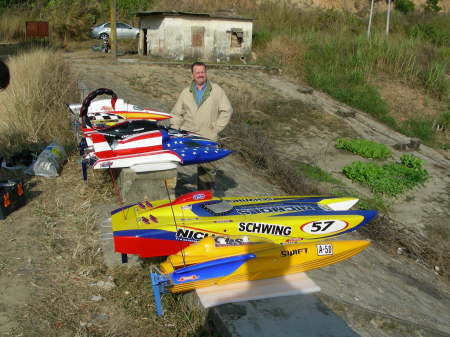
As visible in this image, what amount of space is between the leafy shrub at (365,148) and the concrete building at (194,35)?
10608mm

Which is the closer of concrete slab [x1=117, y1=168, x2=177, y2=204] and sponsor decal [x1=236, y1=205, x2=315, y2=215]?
sponsor decal [x1=236, y1=205, x2=315, y2=215]

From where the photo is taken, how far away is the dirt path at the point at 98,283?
12.4 feet

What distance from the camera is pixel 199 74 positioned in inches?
212

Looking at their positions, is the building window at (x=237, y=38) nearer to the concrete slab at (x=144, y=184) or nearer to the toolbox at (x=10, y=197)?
the concrete slab at (x=144, y=184)

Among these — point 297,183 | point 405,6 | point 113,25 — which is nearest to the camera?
point 297,183

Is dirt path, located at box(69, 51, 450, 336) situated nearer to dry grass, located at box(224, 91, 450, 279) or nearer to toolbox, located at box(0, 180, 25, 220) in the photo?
dry grass, located at box(224, 91, 450, 279)

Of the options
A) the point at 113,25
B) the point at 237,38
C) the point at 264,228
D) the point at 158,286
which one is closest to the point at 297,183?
the point at 264,228

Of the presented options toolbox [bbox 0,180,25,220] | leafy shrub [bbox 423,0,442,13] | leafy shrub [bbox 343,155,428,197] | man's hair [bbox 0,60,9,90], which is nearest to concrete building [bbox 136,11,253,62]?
leafy shrub [bbox 343,155,428,197]

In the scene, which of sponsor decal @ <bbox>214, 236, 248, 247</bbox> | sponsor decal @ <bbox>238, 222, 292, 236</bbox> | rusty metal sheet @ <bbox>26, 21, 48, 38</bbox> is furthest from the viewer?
rusty metal sheet @ <bbox>26, 21, 48, 38</bbox>

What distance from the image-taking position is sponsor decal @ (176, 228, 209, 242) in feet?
13.9

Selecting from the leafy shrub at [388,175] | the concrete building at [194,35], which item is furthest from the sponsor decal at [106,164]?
the concrete building at [194,35]

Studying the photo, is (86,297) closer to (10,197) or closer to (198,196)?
(198,196)

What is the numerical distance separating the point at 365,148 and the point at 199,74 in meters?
9.57

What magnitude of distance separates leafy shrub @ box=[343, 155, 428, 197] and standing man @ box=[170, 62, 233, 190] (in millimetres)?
6907
